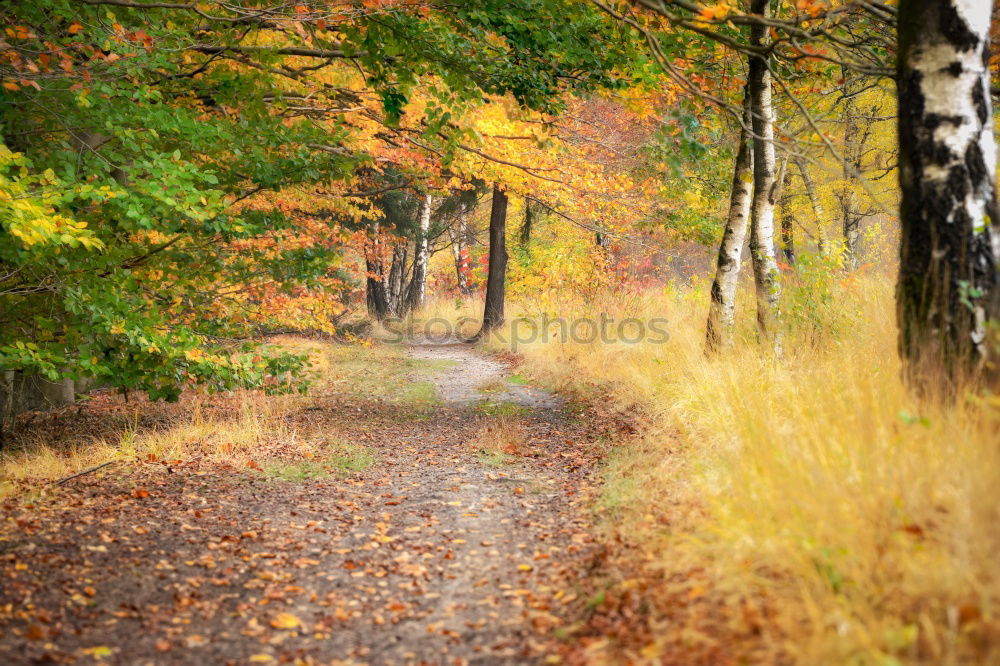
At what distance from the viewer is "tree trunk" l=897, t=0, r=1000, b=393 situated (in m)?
3.37

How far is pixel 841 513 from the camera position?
2.78m

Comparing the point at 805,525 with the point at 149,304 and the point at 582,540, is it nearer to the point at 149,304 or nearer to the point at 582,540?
the point at 582,540

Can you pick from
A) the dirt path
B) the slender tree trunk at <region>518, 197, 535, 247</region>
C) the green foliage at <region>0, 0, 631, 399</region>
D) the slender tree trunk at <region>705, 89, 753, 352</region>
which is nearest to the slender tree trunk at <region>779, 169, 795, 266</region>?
the slender tree trunk at <region>518, 197, 535, 247</region>

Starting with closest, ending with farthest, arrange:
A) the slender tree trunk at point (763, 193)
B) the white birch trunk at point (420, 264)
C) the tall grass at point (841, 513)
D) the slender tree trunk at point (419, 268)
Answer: the tall grass at point (841, 513), the slender tree trunk at point (763, 193), the white birch trunk at point (420, 264), the slender tree trunk at point (419, 268)

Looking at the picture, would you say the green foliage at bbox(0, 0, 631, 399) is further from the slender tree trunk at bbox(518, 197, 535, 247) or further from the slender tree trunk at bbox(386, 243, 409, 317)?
the slender tree trunk at bbox(386, 243, 409, 317)

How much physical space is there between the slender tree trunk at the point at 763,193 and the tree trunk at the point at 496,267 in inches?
407

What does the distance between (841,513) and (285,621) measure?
8.69 feet

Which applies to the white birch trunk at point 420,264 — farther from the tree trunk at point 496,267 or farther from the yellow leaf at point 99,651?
the yellow leaf at point 99,651

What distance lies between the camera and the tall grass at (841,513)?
7.45 ft

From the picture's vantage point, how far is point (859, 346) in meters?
6.09

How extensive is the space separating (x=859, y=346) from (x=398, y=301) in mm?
18619

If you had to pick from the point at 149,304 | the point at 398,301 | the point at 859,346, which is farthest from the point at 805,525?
the point at 398,301

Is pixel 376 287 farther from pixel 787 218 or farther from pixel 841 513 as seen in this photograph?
pixel 841 513

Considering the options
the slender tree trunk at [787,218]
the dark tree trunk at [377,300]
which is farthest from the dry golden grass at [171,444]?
the slender tree trunk at [787,218]
